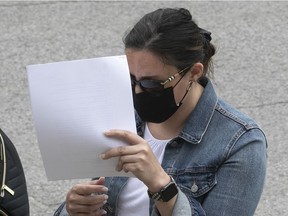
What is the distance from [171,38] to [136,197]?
0.51 metres

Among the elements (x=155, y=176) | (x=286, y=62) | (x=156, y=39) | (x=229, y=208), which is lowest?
(x=286, y=62)

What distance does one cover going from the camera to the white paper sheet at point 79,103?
2195 millimetres

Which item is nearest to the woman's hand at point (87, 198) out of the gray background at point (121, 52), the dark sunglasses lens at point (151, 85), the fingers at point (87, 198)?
the fingers at point (87, 198)

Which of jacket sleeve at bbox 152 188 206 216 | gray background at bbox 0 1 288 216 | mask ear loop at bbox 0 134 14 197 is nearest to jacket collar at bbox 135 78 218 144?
jacket sleeve at bbox 152 188 206 216

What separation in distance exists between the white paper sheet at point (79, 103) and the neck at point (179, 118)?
1.22 feet

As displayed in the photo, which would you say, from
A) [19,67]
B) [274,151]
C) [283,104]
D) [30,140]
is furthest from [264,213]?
[19,67]

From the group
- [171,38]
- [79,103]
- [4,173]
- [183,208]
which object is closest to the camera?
[79,103]

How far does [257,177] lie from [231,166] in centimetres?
8

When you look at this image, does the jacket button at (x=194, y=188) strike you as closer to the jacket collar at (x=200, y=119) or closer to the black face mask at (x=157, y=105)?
the jacket collar at (x=200, y=119)

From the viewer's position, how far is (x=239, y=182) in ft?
7.83

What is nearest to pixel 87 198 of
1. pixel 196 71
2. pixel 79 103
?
pixel 79 103

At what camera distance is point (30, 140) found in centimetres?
521

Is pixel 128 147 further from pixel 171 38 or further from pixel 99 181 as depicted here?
pixel 171 38

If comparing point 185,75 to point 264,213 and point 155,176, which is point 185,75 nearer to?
point 155,176
